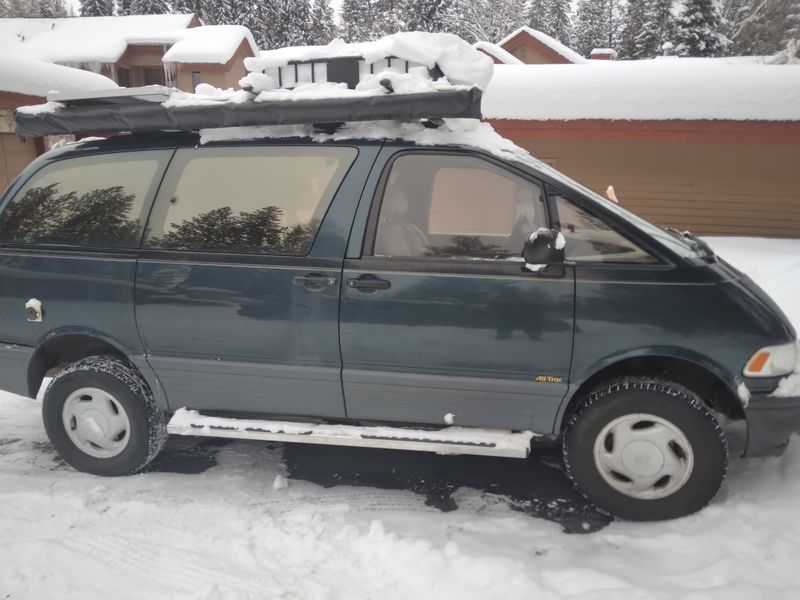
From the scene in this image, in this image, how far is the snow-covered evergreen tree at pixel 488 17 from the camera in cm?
4953

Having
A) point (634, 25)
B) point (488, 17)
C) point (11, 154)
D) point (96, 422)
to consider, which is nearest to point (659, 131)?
point (96, 422)

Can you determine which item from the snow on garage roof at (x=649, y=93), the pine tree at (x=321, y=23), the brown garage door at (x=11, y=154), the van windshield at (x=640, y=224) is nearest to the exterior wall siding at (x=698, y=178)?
the snow on garage roof at (x=649, y=93)

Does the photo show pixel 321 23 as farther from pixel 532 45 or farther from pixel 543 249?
pixel 543 249

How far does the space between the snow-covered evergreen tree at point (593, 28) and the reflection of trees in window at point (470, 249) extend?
6383cm

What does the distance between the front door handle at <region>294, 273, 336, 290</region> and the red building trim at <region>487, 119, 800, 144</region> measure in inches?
366

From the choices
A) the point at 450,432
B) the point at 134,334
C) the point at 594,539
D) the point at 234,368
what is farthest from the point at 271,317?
the point at 594,539

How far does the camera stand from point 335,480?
144 inches

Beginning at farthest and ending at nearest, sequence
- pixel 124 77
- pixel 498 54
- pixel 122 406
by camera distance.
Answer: pixel 124 77, pixel 498 54, pixel 122 406

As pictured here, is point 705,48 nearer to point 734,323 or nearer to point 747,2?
point 747,2

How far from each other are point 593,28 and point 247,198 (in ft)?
226

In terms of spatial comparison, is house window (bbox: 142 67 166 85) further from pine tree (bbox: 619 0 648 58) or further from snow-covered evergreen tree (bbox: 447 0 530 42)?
pine tree (bbox: 619 0 648 58)

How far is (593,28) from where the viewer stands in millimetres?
62781

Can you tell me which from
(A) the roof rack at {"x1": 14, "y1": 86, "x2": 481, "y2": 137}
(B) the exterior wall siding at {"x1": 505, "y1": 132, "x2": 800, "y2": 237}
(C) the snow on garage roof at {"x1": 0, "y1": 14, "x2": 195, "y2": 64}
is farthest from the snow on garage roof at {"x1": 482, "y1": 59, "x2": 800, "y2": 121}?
(C) the snow on garage roof at {"x1": 0, "y1": 14, "x2": 195, "y2": 64}

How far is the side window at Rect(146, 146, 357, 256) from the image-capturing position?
3.35 metres
